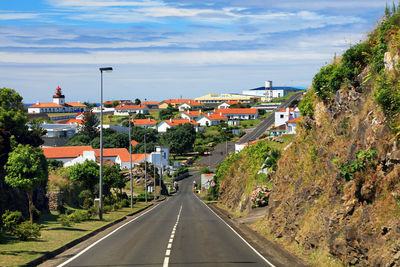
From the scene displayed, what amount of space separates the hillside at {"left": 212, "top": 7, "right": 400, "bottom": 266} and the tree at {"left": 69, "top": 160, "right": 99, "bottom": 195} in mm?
27113

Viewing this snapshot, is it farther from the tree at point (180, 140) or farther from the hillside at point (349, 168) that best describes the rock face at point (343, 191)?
the tree at point (180, 140)

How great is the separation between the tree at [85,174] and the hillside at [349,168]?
27113mm

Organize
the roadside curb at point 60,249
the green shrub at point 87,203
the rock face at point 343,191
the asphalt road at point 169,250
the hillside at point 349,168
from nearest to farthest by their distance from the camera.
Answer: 1. the rock face at point 343,191
2. the hillside at point 349,168
3. the roadside curb at point 60,249
4. the asphalt road at point 169,250
5. the green shrub at point 87,203

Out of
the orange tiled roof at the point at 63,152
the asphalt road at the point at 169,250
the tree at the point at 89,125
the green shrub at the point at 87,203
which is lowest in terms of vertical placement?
the green shrub at the point at 87,203

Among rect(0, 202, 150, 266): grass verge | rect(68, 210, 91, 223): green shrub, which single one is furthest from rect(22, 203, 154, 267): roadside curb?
rect(68, 210, 91, 223): green shrub

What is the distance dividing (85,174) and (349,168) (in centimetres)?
3777

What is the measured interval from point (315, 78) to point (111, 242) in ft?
43.8

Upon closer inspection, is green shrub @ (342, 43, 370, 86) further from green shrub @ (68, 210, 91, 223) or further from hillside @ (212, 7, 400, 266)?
green shrub @ (68, 210, 91, 223)

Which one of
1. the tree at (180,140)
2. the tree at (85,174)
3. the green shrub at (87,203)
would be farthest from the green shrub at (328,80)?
the tree at (180,140)

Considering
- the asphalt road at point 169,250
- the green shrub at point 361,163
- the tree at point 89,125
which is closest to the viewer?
the green shrub at point 361,163

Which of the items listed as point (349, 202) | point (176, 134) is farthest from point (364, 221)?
point (176, 134)

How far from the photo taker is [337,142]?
1995 centimetres

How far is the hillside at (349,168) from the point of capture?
44.7 ft

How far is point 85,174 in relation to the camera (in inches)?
1951
